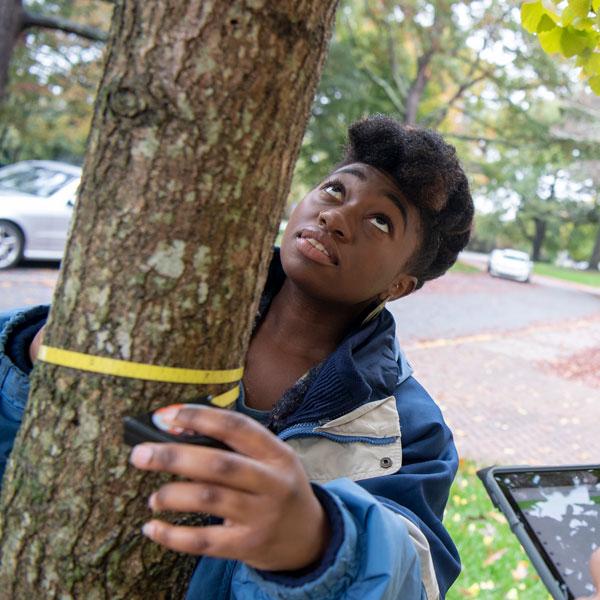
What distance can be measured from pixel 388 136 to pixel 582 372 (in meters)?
10.4

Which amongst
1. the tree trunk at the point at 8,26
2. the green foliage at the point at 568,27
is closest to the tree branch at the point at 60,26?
the tree trunk at the point at 8,26

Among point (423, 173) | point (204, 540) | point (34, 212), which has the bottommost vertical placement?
point (34, 212)

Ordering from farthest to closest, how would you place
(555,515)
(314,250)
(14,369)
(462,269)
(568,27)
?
(462,269)
(568,27)
(555,515)
(314,250)
(14,369)

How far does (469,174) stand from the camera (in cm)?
235

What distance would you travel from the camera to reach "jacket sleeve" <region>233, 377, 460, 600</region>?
1.01m

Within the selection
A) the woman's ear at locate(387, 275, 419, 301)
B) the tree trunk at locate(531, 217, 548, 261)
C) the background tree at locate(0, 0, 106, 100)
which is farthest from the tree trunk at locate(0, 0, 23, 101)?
the tree trunk at locate(531, 217, 548, 261)

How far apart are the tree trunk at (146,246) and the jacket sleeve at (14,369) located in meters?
0.36

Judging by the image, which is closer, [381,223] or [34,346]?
[34,346]

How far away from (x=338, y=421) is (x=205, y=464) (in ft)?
2.61

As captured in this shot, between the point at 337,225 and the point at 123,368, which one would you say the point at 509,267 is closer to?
the point at 337,225

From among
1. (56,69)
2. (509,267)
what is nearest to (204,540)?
(56,69)

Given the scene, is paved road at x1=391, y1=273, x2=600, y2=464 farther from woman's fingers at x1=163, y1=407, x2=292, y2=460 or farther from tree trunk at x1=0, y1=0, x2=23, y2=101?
tree trunk at x1=0, y1=0, x2=23, y2=101

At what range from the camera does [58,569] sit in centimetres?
114

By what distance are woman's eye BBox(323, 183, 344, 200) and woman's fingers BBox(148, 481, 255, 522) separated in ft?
4.08
